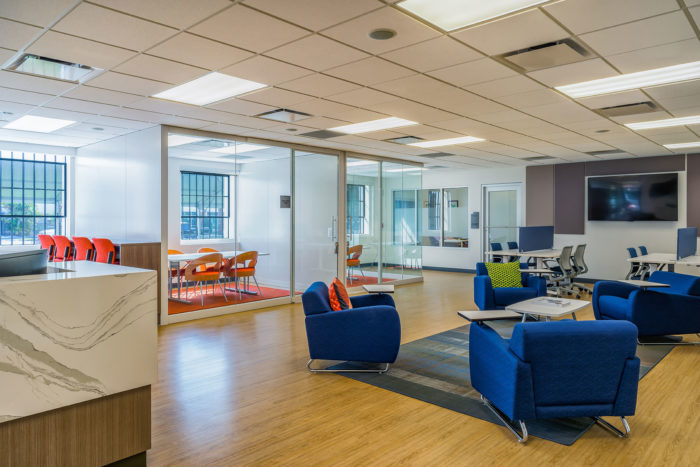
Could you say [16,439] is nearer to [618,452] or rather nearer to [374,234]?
[618,452]

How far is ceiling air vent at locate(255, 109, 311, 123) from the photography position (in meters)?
5.76

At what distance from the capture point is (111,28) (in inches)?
128

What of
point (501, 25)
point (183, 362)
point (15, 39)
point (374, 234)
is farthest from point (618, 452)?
point (374, 234)

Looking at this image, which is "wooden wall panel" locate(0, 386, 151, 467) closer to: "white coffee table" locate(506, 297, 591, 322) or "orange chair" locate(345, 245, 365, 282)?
"white coffee table" locate(506, 297, 591, 322)

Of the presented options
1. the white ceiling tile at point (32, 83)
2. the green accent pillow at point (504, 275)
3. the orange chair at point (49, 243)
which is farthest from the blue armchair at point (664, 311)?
the orange chair at point (49, 243)

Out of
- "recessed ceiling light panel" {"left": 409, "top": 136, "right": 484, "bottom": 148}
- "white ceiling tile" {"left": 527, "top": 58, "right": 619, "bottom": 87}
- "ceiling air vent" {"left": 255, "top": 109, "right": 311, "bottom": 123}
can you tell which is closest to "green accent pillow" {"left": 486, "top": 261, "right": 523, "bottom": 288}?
"recessed ceiling light panel" {"left": 409, "top": 136, "right": 484, "bottom": 148}

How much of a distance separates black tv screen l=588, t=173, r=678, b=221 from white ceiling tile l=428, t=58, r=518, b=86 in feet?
24.7

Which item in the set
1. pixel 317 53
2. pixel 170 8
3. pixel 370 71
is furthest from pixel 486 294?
pixel 170 8

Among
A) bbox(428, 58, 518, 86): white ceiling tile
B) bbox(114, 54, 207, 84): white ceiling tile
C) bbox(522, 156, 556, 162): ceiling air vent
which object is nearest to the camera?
bbox(114, 54, 207, 84): white ceiling tile

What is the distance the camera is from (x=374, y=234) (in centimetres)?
996

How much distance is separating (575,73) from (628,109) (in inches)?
76.6

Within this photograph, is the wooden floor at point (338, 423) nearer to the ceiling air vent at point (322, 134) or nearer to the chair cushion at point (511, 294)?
the chair cushion at point (511, 294)

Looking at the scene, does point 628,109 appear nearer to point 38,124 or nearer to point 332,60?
point 332,60

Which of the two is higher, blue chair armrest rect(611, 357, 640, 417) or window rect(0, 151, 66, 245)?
window rect(0, 151, 66, 245)
